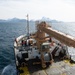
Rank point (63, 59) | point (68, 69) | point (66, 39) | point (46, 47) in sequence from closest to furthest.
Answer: point (66, 39)
point (68, 69)
point (46, 47)
point (63, 59)

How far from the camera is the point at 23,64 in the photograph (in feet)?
108

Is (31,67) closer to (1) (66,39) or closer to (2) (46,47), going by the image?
(2) (46,47)

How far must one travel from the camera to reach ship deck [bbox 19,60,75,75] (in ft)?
96.6

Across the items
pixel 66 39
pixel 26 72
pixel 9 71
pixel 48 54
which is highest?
pixel 66 39

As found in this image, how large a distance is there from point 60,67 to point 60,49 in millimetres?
7269

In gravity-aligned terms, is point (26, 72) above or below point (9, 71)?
above

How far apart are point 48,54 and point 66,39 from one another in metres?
13.1

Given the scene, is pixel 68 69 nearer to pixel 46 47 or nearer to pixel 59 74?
pixel 59 74

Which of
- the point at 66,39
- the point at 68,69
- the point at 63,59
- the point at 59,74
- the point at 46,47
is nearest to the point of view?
the point at 66,39

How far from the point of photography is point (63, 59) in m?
36.7

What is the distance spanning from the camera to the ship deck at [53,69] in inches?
1160

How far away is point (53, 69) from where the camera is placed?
102 feet

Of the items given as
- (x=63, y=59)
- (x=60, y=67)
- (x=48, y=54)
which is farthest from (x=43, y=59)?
(x=63, y=59)

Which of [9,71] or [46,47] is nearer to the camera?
[46,47]
